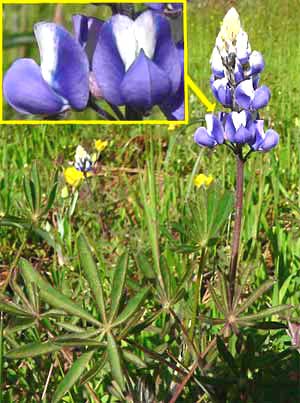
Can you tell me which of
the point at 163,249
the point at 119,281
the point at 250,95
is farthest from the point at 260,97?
the point at 163,249

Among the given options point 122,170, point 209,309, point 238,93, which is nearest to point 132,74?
point 238,93

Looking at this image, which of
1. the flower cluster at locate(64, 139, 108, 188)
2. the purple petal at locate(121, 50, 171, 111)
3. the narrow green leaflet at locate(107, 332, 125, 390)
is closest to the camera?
the narrow green leaflet at locate(107, 332, 125, 390)

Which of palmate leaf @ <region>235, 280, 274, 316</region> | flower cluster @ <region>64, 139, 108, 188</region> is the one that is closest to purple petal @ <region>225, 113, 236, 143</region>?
palmate leaf @ <region>235, 280, 274, 316</region>

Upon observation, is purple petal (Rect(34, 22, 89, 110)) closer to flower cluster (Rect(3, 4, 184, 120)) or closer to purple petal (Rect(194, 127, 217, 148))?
flower cluster (Rect(3, 4, 184, 120))

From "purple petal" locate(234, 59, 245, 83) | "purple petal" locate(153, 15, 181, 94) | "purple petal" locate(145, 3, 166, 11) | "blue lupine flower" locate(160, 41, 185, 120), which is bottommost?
"blue lupine flower" locate(160, 41, 185, 120)

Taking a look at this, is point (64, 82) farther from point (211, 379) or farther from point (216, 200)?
point (211, 379)

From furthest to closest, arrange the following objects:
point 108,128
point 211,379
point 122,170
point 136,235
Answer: point 108,128 < point 122,170 < point 136,235 < point 211,379
